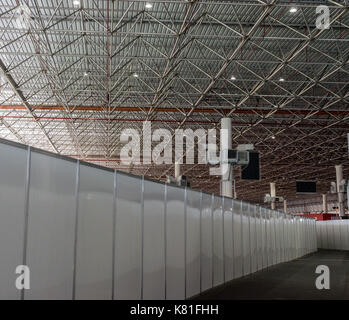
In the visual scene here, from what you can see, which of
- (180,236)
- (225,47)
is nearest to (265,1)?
(225,47)

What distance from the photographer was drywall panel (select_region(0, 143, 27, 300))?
7.22m

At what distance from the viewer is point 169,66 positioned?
26.1 metres

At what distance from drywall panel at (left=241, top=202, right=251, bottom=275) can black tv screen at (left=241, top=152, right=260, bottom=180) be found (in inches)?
186

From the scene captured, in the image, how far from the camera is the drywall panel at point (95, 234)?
9.30 meters

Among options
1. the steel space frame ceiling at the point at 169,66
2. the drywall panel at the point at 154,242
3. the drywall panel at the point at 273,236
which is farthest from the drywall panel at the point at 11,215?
the drywall panel at the point at 273,236

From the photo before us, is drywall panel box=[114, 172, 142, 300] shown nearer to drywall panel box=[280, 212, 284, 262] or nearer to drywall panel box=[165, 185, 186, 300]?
drywall panel box=[165, 185, 186, 300]

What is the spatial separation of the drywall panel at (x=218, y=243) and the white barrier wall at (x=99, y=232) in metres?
0.04

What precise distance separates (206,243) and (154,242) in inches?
182

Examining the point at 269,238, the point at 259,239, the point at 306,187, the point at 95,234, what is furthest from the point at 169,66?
the point at 306,187

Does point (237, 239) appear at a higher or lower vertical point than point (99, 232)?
lower

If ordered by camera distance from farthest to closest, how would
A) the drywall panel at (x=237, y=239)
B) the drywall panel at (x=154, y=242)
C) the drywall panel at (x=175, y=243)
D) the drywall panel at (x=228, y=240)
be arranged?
the drywall panel at (x=237, y=239) < the drywall panel at (x=228, y=240) < the drywall panel at (x=175, y=243) < the drywall panel at (x=154, y=242)

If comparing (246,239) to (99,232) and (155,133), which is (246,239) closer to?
(99,232)

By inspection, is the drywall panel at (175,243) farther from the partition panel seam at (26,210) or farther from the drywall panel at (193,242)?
the partition panel seam at (26,210)

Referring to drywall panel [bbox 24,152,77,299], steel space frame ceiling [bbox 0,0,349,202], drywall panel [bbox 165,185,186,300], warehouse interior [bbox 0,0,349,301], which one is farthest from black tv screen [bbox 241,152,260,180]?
drywall panel [bbox 24,152,77,299]
